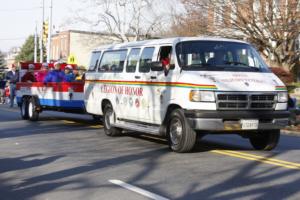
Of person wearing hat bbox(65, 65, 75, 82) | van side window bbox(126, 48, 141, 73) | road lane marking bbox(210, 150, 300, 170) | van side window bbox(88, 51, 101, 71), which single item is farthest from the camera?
person wearing hat bbox(65, 65, 75, 82)

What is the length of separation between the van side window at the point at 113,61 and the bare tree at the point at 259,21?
60.2ft

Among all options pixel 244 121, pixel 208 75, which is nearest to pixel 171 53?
pixel 208 75

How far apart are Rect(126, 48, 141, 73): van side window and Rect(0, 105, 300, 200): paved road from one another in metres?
1.58

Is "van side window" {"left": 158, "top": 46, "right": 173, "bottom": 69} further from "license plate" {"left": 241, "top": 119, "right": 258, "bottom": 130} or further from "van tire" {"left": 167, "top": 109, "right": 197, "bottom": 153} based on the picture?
"license plate" {"left": 241, "top": 119, "right": 258, "bottom": 130}

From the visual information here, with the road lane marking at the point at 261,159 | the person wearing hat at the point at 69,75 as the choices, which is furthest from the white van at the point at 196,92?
the person wearing hat at the point at 69,75

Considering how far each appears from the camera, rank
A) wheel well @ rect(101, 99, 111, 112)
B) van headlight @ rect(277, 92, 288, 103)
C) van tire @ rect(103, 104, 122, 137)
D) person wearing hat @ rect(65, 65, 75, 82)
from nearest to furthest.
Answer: van headlight @ rect(277, 92, 288, 103)
van tire @ rect(103, 104, 122, 137)
wheel well @ rect(101, 99, 111, 112)
person wearing hat @ rect(65, 65, 75, 82)

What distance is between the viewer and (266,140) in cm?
1132

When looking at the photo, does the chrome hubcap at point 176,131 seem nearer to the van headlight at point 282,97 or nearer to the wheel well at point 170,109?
the wheel well at point 170,109

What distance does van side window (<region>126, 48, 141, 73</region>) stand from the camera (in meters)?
12.3

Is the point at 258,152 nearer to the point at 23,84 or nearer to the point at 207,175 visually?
the point at 207,175

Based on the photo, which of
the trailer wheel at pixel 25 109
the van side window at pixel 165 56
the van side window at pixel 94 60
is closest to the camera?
the van side window at pixel 165 56

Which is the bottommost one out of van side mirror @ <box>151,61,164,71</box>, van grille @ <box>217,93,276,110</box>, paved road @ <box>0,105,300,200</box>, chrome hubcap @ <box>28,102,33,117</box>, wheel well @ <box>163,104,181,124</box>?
→ paved road @ <box>0,105,300,200</box>

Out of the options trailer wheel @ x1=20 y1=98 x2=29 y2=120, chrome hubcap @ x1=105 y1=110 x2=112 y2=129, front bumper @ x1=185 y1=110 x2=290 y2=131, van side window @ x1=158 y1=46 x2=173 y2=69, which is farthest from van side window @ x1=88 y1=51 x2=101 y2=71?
front bumper @ x1=185 y1=110 x2=290 y2=131

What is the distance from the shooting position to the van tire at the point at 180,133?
1027cm
